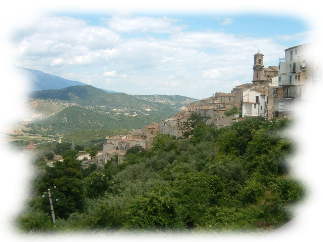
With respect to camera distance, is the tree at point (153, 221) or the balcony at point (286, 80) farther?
the balcony at point (286, 80)

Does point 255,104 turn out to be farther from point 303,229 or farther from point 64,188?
point 303,229

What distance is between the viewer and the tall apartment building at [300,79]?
22797mm

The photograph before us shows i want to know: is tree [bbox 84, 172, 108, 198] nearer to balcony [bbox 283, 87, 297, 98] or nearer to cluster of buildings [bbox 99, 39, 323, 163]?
cluster of buildings [bbox 99, 39, 323, 163]

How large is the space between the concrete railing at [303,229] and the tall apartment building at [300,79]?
64.9 ft

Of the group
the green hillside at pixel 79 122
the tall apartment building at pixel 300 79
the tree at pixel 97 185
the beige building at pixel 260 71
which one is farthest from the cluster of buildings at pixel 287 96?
the green hillside at pixel 79 122

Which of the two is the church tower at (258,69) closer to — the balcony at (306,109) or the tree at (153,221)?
the balcony at (306,109)

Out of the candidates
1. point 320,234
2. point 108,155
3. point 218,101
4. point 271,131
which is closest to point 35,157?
point 108,155

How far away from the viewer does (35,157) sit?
5806cm

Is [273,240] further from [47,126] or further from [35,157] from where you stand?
[47,126]

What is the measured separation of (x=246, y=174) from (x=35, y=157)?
51957mm

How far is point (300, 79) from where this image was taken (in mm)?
24312

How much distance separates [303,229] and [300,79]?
2347cm

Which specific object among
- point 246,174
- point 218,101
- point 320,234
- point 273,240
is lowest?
point 246,174

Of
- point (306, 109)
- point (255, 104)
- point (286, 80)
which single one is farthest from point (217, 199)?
point (255, 104)
